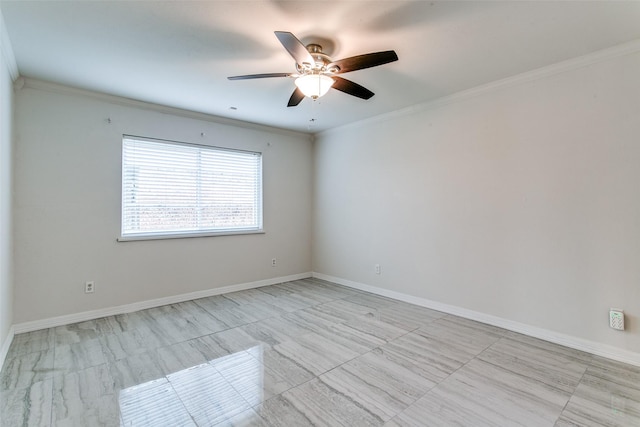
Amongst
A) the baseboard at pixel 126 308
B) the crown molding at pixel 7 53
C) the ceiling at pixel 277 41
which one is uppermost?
the ceiling at pixel 277 41

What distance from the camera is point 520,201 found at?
9.71 ft

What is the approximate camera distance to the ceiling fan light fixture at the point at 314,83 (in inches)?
91.4

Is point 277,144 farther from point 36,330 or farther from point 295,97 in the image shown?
point 36,330

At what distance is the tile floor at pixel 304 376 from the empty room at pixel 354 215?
0.02 m

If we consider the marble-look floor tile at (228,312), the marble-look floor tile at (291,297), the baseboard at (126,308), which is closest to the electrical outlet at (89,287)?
the baseboard at (126,308)

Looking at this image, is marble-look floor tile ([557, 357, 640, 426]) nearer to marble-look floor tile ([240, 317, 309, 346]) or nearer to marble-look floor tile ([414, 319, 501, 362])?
marble-look floor tile ([414, 319, 501, 362])

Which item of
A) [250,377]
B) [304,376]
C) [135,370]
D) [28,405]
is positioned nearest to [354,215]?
[304,376]

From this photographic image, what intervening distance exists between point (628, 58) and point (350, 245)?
3.52 meters

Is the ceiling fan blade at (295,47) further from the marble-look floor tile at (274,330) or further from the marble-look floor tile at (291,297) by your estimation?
the marble-look floor tile at (291,297)

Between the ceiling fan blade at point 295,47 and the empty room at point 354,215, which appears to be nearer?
the ceiling fan blade at point 295,47

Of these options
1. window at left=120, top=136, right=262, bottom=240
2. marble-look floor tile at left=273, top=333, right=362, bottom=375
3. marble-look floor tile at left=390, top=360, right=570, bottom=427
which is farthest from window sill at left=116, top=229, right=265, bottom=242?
marble-look floor tile at left=390, top=360, right=570, bottom=427

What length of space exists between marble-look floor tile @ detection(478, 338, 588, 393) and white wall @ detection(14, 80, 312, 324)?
345 centimetres

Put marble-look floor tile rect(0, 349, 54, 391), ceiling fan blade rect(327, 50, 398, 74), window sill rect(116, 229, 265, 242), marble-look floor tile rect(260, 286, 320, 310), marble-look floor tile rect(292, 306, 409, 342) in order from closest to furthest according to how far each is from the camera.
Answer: ceiling fan blade rect(327, 50, 398, 74), marble-look floor tile rect(0, 349, 54, 391), marble-look floor tile rect(292, 306, 409, 342), window sill rect(116, 229, 265, 242), marble-look floor tile rect(260, 286, 320, 310)

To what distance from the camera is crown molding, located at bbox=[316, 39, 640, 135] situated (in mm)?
2410
